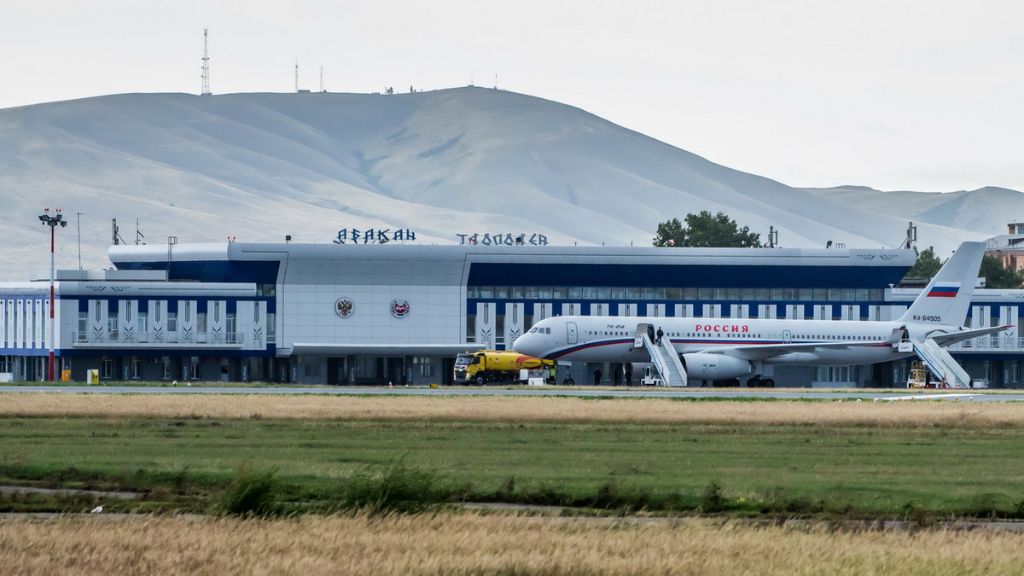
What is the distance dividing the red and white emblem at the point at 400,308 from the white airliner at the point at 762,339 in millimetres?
19474

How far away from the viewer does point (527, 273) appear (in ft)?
420

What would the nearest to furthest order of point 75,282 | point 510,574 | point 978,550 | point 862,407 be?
point 510,574 → point 978,550 → point 862,407 → point 75,282

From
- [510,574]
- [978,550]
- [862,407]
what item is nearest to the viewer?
[510,574]

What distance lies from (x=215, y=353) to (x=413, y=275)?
50.4 feet

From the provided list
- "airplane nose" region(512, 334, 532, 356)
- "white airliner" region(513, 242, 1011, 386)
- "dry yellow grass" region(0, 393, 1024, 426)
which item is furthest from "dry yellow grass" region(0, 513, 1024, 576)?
"airplane nose" region(512, 334, 532, 356)

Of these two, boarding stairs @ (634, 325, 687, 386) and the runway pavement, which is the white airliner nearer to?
boarding stairs @ (634, 325, 687, 386)

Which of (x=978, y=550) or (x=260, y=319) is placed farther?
(x=260, y=319)

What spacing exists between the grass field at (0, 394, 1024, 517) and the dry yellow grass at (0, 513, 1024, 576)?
3469 mm

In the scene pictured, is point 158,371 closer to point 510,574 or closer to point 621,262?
point 621,262

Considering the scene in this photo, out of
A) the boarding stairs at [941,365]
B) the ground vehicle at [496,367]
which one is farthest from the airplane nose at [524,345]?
the boarding stairs at [941,365]

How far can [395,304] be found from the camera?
126 m

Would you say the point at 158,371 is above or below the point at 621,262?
below

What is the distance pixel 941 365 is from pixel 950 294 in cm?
745

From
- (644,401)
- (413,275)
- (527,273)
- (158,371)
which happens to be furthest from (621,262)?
(644,401)
